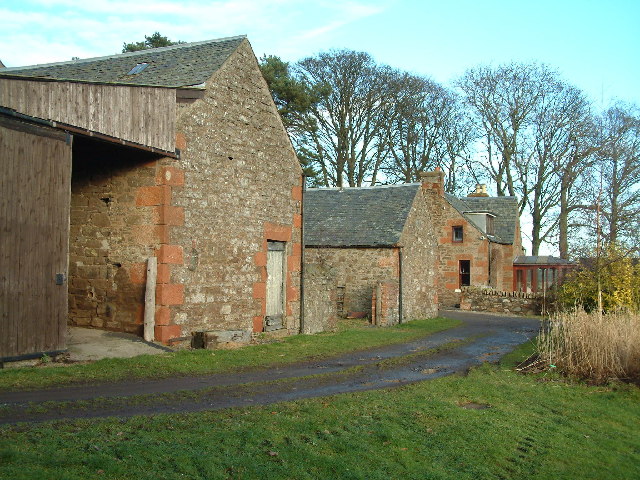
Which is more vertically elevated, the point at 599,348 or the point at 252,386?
the point at 599,348

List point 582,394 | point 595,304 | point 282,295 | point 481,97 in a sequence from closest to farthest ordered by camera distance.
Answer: point 582,394
point 595,304
point 282,295
point 481,97

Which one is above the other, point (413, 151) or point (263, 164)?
point (413, 151)

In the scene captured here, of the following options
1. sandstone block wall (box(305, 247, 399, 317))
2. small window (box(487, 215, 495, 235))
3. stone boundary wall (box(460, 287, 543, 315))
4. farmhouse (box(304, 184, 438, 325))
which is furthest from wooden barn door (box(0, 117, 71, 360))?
small window (box(487, 215, 495, 235))

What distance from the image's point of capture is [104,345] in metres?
13.3

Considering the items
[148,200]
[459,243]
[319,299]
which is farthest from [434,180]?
[148,200]

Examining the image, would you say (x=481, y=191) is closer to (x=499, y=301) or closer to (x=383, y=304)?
(x=499, y=301)

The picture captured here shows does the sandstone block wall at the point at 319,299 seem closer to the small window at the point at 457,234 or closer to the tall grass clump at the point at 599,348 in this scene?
the tall grass clump at the point at 599,348

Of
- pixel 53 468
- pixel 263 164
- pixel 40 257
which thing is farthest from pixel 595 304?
pixel 53 468

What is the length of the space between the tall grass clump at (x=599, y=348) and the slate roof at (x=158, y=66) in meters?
9.96

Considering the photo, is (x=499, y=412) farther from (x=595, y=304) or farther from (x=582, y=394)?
(x=595, y=304)

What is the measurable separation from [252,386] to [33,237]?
4.67m

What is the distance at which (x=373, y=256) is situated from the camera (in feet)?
84.4

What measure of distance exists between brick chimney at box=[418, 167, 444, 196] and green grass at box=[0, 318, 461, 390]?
53.3ft

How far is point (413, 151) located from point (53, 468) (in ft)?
134
